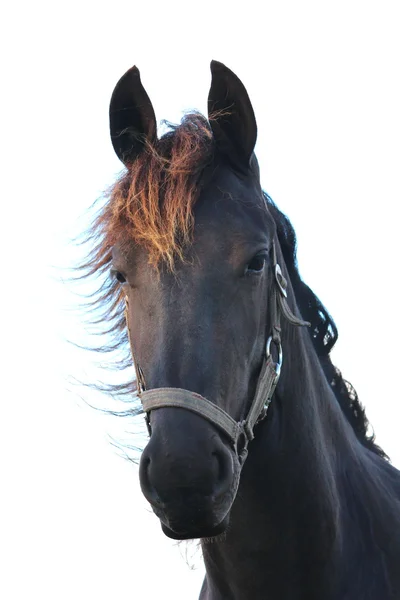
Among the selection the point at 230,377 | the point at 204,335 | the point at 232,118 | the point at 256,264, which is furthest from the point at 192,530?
the point at 232,118

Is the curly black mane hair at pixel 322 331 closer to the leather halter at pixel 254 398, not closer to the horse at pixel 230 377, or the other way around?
the horse at pixel 230 377

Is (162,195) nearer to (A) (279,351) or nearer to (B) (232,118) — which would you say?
(B) (232,118)

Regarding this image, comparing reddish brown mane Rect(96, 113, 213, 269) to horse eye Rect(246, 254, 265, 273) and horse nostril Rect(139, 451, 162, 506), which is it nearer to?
horse eye Rect(246, 254, 265, 273)

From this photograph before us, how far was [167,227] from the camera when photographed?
4141 mm

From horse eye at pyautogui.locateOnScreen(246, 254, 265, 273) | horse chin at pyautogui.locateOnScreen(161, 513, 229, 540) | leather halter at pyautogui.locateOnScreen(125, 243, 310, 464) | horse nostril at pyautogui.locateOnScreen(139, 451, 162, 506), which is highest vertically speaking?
horse eye at pyautogui.locateOnScreen(246, 254, 265, 273)

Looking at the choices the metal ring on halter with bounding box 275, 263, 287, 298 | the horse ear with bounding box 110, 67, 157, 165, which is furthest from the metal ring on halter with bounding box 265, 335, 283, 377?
the horse ear with bounding box 110, 67, 157, 165

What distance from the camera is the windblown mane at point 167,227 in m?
4.18

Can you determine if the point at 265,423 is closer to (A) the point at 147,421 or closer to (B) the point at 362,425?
(A) the point at 147,421

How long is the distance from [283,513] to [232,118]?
2056 millimetres

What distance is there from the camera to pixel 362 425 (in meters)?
Result: 5.47

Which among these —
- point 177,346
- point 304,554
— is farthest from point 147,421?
Result: point 304,554

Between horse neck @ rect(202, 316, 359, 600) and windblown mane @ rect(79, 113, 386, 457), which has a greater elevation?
windblown mane @ rect(79, 113, 386, 457)

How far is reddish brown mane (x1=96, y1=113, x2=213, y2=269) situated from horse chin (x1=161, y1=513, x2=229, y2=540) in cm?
118

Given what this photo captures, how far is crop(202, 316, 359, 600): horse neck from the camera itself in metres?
4.30
